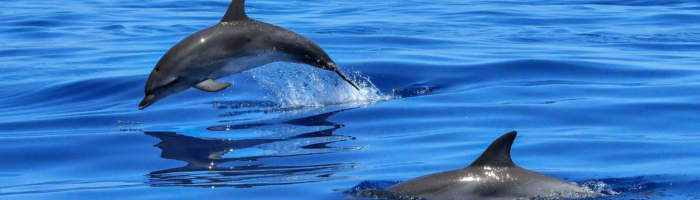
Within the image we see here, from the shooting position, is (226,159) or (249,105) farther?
(249,105)

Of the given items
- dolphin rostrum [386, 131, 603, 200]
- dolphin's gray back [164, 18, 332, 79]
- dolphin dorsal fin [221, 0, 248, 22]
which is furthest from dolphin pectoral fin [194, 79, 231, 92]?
dolphin rostrum [386, 131, 603, 200]

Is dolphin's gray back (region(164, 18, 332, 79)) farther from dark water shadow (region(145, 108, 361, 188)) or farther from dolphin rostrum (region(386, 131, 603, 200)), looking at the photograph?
dolphin rostrum (region(386, 131, 603, 200))

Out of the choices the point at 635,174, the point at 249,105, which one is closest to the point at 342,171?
the point at 635,174

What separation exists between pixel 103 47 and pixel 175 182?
35.6 ft

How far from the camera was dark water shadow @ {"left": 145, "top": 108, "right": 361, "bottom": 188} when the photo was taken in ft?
20.9

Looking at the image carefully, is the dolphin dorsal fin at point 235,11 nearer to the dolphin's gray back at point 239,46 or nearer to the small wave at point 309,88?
the dolphin's gray back at point 239,46

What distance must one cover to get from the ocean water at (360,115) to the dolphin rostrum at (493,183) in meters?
0.53

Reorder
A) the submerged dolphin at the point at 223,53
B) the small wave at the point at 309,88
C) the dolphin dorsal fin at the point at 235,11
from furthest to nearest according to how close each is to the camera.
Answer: the small wave at the point at 309,88 < the dolphin dorsal fin at the point at 235,11 < the submerged dolphin at the point at 223,53

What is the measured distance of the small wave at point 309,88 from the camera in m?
10.4

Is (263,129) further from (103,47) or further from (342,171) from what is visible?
(103,47)

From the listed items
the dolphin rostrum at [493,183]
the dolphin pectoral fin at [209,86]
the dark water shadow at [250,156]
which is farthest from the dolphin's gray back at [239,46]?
the dolphin rostrum at [493,183]

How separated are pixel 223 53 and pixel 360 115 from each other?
2.13 metres

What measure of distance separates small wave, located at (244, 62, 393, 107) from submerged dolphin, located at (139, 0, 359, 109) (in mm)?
2323

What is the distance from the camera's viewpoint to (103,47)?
1652cm
